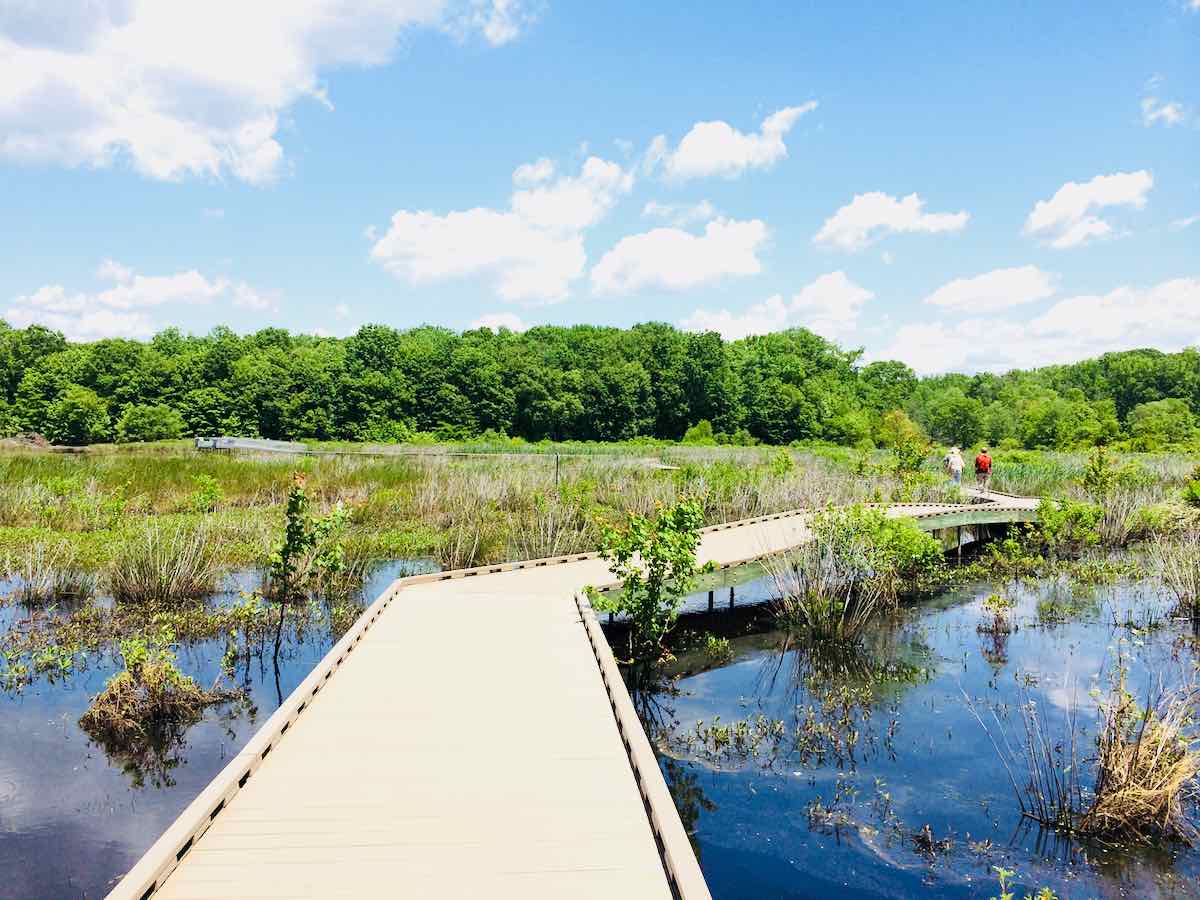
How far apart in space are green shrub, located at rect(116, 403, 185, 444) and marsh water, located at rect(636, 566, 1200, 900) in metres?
51.6

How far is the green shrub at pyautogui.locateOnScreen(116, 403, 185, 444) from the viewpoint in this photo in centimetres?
5153

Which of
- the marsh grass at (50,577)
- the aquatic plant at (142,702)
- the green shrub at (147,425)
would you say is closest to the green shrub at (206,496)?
the marsh grass at (50,577)

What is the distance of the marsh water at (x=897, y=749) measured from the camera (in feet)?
14.8

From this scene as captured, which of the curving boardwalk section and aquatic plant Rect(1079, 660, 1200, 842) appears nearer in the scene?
the curving boardwalk section

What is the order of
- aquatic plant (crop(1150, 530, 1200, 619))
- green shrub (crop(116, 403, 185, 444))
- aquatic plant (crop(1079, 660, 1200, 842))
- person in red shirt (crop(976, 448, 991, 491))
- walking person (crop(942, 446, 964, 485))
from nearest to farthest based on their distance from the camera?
aquatic plant (crop(1079, 660, 1200, 842))
aquatic plant (crop(1150, 530, 1200, 619))
person in red shirt (crop(976, 448, 991, 491))
walking person (crop(942, 446, 964, 485))
green shrub (crop(116, 403, 185, 444))

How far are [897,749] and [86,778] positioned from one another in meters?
5.69

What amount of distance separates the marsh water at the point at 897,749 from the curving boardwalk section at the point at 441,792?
3.39ft

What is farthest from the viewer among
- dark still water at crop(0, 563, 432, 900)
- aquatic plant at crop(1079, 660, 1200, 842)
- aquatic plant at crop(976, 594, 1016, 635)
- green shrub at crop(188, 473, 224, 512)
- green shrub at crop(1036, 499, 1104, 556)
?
green shrub at crop(188, 473, 224, 512)

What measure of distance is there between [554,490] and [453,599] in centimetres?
831

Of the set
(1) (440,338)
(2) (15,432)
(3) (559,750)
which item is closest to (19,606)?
(3) (559,750)

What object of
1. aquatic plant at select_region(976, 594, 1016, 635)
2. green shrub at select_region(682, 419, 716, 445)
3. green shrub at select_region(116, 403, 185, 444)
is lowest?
aquatic plant at select_region(976, 594, 1016, 635)

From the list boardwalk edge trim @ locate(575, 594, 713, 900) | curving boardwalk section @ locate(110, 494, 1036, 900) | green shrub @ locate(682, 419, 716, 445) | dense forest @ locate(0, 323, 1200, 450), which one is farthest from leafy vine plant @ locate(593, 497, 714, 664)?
green shrub @ locate(682, 419, 716, 445)

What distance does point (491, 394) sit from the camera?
56.0 m

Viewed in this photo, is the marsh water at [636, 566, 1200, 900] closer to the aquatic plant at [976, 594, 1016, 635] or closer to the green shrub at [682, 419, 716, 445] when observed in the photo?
the aquatic plant at [976, 594, 1016, 635]
